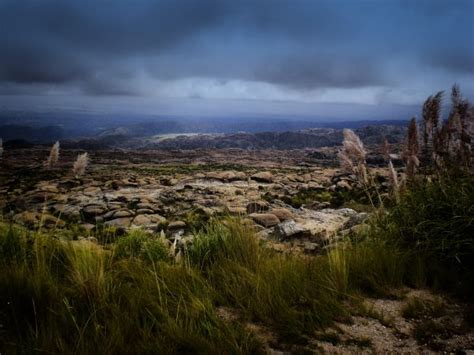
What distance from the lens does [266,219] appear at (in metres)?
9.31

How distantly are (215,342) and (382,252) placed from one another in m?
2.26

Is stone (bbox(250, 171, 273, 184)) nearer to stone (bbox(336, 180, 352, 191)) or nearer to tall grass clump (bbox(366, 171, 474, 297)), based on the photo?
stone (bbox(336, 180, 352, 191))

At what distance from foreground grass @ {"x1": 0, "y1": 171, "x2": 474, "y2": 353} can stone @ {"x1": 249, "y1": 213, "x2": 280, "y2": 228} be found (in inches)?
187

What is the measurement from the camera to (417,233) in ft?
13.5

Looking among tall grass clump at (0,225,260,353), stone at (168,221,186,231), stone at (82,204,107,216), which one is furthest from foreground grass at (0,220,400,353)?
stone at (82,204,107,216)

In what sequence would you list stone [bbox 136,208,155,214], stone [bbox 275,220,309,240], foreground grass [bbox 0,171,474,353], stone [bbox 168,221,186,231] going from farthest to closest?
stone [bbox 136,208,155,214], stone [bbox 168,221,186,231], stone [bbox 275,220,309,240], foreground grass [bbox 0,171,474,353]

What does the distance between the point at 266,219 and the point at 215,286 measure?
6.02 m

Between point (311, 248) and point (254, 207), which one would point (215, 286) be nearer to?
point (311, 248)

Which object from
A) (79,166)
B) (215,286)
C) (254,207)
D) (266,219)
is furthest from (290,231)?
(254,207)

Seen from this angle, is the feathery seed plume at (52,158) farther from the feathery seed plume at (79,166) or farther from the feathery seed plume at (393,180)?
the feathery seed plume at (393,180)

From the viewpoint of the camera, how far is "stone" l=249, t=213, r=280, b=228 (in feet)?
30.0

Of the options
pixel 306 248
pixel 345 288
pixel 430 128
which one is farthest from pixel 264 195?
pixel 345 288

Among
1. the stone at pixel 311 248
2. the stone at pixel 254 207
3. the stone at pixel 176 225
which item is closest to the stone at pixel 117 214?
the stone at pixel 176 225

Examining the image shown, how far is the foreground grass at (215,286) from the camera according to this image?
241cm
